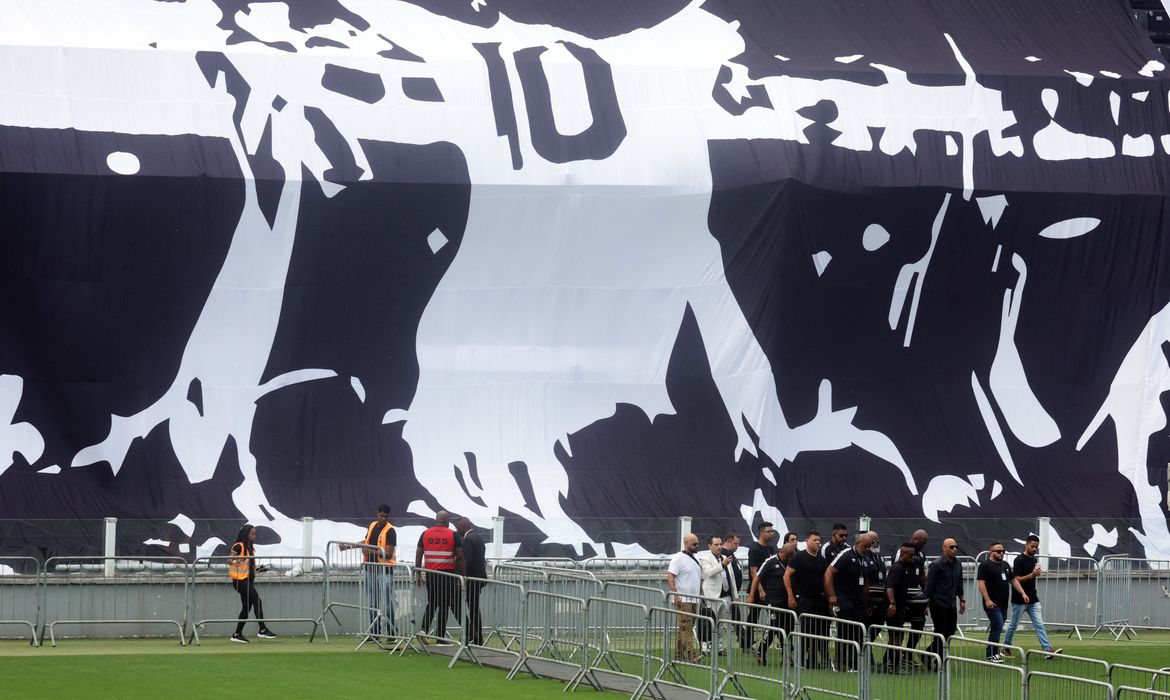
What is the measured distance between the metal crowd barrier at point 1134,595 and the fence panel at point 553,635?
998 centimetres

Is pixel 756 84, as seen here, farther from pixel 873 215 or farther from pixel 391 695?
pixel 391 695

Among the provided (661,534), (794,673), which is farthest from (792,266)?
(794,673)

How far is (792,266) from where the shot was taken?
92.3 feet

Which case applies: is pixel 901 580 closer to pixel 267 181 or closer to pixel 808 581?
pixel 808 581

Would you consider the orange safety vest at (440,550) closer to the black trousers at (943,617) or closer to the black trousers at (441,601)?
the black trousers at (441,601)

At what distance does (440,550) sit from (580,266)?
10.7 m

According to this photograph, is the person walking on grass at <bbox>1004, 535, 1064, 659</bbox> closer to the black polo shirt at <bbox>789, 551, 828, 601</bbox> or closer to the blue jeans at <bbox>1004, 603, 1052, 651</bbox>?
the blue jeans at <bbox>1004, 603, 1052, 651</bbox>

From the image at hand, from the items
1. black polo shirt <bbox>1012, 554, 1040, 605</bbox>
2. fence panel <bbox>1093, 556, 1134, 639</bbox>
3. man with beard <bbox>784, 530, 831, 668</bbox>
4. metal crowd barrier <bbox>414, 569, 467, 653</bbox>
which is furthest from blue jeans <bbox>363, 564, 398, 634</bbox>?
fence panel <bbox>1093, 556, 1134, 639</bbox>

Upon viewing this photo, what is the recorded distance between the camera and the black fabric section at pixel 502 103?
27.5m

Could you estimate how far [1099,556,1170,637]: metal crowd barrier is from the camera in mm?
22906

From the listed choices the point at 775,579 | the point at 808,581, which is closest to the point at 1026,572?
the point at 775,579

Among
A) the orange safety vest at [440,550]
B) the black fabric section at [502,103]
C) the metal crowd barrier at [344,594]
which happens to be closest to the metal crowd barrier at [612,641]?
the orange safety vest at [440,550]

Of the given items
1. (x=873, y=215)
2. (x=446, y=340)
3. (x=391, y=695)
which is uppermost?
(x=873, y=215)

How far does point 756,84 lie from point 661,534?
8.95 meters
